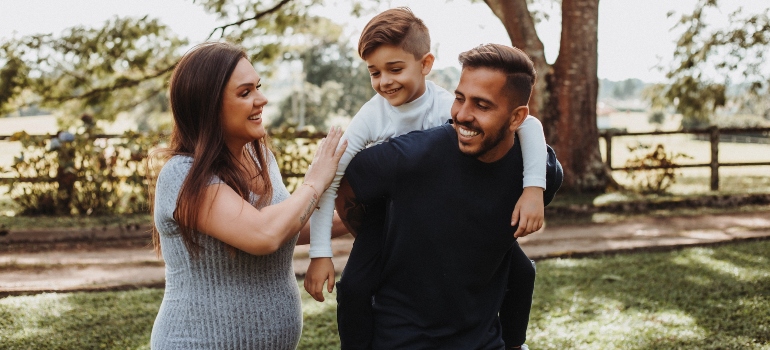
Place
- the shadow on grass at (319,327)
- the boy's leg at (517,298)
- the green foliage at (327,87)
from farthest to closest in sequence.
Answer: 1. the green foliage at (327,87)
2. the shadow on grass at (319,327)
3. the boy's leg at (517,298)

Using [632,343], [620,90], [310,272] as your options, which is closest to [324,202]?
[310,272]

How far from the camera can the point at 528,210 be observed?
2162mm

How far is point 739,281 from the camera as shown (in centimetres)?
603

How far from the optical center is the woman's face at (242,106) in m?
2.36

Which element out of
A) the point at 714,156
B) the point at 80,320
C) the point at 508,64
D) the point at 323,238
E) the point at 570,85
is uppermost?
the point at 570,85

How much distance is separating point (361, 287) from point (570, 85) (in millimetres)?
10193

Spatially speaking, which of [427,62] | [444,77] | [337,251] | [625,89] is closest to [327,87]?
[444,77]

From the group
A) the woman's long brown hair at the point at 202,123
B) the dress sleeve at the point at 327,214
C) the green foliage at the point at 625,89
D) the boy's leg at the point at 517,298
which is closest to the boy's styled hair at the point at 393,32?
the dress sleeve at the point at 327,214

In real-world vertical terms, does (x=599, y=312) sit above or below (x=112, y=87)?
below

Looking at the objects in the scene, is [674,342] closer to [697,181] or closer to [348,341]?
[348,341]

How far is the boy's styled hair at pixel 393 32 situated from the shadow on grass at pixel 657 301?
9.06 feet

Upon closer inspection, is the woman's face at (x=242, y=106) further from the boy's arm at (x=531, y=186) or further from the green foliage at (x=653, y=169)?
the green foliage at (x=653, y=169)

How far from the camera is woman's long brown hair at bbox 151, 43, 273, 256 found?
7.44ft

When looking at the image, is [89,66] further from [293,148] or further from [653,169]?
[653,169]
